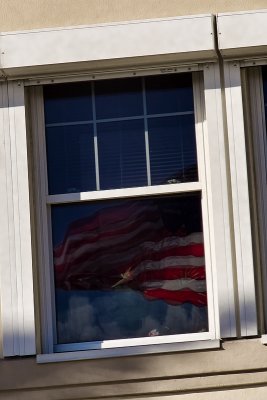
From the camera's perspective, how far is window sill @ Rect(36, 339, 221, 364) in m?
6.42

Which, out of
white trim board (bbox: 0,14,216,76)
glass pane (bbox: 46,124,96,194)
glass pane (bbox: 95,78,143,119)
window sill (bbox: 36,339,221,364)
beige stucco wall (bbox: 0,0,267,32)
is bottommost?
window sill (bbox: 36,339,221,364)

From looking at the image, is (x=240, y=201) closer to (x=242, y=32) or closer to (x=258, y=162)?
(x=258, y=162)

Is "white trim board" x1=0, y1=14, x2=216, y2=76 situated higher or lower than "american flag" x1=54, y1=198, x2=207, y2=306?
higher

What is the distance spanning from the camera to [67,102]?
22.5 feet

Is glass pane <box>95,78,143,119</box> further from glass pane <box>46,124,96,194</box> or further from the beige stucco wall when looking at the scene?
A: the beige stucco wall

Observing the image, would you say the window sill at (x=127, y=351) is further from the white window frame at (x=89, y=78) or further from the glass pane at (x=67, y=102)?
the glass pane at (x=67, y=102)

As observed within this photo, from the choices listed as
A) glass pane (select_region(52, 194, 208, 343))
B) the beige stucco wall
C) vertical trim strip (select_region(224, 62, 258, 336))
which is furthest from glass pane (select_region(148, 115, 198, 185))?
the beige stucco wall

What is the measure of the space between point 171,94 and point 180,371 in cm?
156

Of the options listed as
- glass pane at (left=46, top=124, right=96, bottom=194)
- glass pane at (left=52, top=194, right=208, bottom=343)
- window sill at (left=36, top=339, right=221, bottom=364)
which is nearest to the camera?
window sill at (left=36, top=339, right=221, bottom=364)

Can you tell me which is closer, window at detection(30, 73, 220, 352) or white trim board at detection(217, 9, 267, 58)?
white trim board at detection(217, 9, 267, 58)

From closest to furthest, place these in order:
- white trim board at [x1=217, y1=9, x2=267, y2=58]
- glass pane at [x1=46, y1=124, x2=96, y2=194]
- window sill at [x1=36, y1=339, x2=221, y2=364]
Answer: window sill at [x1=36, y1=339, x2=221, y2=364], white trim board at [x1=217, y1=9, x2=267, y2=58], glass pane at [x1=46, y1=124, x2=96, y2=194]

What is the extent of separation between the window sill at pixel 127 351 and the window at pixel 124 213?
4.7 inches

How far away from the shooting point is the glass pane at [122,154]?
22.1ft

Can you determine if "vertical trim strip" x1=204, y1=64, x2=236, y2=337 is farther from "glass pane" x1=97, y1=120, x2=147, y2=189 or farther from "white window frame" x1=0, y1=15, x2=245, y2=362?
"glass pane" x1=97, y1=120, x2=147, y2=189
